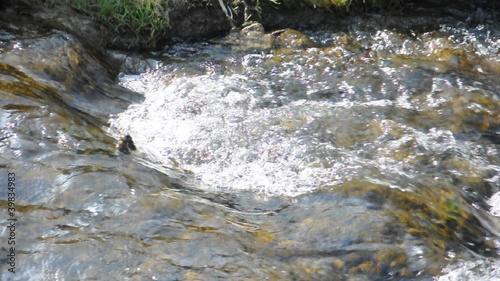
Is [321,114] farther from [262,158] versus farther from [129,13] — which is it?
[129,13]

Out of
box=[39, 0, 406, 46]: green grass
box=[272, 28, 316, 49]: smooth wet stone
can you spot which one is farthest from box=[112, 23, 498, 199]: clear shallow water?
box=[39, 0, 406, 46]: green grass

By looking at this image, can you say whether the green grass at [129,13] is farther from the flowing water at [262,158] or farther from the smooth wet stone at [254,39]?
the smooth wet stone at [254,39]

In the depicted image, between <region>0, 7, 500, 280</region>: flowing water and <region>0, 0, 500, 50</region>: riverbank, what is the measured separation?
0.30 meters

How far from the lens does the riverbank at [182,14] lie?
6.29 metres

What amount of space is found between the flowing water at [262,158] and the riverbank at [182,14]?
304mm

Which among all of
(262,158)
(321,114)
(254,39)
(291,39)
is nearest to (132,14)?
(254,39)

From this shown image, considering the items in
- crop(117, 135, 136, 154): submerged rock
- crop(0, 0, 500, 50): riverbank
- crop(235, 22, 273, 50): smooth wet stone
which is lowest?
crop(117, 135, 136, 154): submerged rock

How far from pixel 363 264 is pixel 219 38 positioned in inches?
173

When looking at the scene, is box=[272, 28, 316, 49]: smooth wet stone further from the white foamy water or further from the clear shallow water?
the white foamy water

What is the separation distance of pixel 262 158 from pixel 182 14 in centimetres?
309

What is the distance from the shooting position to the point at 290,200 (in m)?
3.86

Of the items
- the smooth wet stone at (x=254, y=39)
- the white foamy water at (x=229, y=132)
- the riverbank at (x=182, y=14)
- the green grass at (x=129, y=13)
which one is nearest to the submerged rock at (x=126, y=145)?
the white foamy water at (x=229, y=132)

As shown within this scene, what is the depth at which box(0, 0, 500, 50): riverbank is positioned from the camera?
20.6 ft

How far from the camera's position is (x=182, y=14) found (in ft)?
22.8
